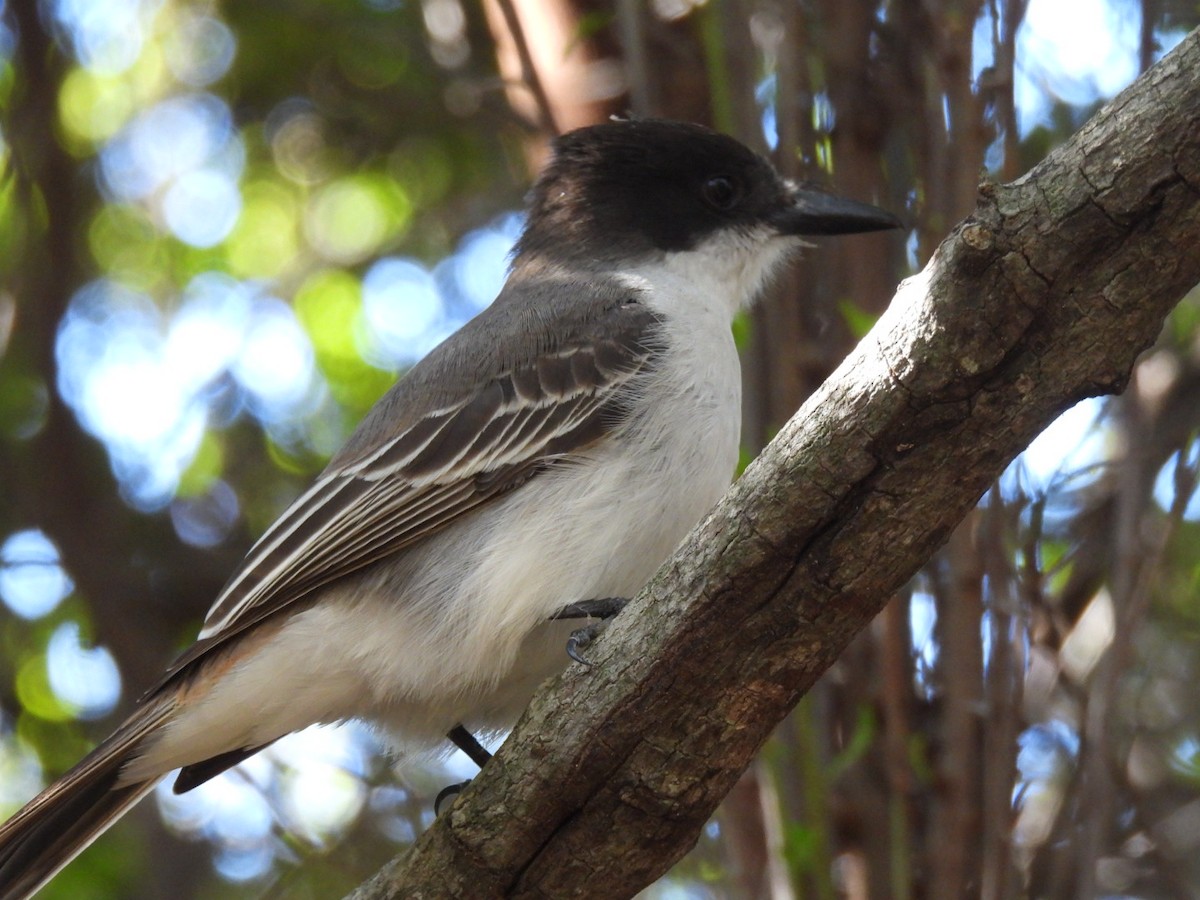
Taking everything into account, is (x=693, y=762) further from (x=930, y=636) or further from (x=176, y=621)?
(x=176, y=621)

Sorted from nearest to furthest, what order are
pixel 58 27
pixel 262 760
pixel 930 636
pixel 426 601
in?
1. pixel 426 601
2. pixel 930 636
3. pixel 262 760
4. pixel 58 27

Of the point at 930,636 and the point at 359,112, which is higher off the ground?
the point at 359,112

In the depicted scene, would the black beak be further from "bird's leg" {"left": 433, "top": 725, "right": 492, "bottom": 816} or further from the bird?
"bird's leg" {"left": 433, "top": 725, "right": 492, "bottom": 816}

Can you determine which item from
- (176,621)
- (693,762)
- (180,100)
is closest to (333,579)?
(693,762)

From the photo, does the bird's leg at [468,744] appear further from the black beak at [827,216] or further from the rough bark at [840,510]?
the black beak at [827,216]

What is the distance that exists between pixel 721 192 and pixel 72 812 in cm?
269

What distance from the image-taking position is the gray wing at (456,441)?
392 centimetres

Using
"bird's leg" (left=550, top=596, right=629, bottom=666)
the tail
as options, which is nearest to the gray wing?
the tail

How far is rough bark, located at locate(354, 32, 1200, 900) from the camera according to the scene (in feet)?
7.94

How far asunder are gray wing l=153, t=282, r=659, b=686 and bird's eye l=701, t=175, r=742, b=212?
65cm

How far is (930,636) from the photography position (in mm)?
4250

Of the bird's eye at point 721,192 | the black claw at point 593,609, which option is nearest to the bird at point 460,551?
the black claw at point 593,609

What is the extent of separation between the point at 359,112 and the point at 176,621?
2656 mm

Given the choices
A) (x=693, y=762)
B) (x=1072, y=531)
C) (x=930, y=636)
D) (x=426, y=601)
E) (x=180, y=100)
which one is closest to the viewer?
(x=693, y=762)
